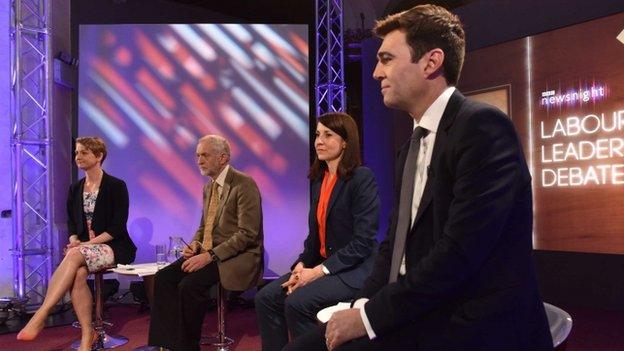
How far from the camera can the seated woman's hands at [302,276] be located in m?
2.75

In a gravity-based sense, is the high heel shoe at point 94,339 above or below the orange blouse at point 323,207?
below

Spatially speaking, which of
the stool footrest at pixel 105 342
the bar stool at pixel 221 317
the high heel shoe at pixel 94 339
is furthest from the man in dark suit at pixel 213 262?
the stool footrest at pixel 105 342

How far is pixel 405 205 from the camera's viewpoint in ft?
4.38

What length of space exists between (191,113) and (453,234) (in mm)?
4677

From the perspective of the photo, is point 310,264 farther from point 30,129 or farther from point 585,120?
point 30,129

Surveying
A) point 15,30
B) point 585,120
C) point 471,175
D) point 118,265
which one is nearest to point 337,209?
point 471,175

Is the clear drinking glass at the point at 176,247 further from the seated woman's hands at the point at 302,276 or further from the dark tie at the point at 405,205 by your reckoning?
the dark tie at the point at 405,205

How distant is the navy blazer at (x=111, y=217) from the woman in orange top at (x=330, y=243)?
1.53 metres

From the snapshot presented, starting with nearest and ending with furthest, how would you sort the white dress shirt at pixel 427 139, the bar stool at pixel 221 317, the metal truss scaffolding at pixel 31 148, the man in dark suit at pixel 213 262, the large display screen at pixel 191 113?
the white dress shirt at pixel 427 139, the man in dark suit at pixel 213 262, the bar stool at pixel 221 317, the metal truss scaffolding at pixel 31 148, the large display screen at pixel 191 113

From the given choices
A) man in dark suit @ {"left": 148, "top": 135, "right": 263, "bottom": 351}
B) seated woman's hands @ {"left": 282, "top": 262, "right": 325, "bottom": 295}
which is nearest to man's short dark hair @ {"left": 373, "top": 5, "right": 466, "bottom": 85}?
seated woman's hands @ {"left": 282, "top": 262, "right": 325, "bottom": 295}

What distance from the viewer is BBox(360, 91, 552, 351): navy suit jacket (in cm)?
113

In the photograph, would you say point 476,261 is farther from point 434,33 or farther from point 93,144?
point 93,144

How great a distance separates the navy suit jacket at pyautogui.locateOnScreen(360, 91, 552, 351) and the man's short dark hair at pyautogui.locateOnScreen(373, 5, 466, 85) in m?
0.17

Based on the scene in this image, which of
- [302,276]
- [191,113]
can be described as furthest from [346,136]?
[191,113]
